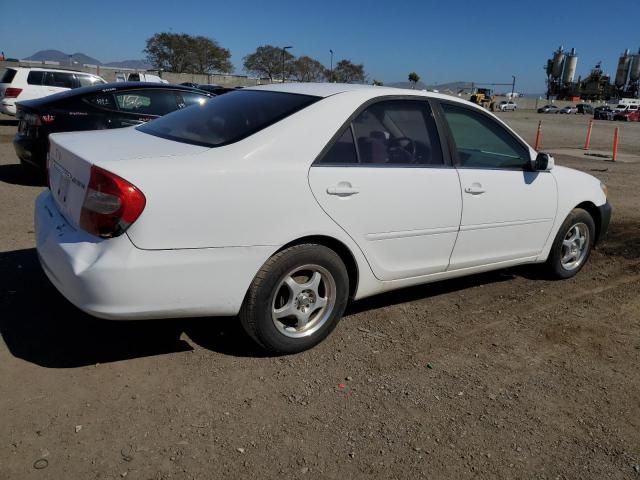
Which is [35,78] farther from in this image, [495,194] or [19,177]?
[495,194]

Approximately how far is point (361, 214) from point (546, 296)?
88.3 inches

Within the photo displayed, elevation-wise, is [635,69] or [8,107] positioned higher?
[635,69]

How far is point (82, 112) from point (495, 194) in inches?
232

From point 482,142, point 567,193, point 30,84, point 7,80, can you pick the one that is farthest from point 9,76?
point 567,193

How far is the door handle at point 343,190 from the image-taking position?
10.7 ft

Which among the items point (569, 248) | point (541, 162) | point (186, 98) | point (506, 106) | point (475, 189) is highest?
point (186, 98)

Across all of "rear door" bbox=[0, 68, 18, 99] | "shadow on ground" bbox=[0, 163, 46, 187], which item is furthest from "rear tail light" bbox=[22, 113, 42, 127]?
"rear door" bbox=[0, 68, 18, 99]

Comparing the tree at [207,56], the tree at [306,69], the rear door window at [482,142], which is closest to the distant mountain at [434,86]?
the rear door window at [482,142]

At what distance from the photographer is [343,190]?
331cm

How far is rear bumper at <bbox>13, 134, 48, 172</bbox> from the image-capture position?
734 centimetres

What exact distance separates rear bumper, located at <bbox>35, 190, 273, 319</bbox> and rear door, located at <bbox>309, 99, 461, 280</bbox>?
62 cm

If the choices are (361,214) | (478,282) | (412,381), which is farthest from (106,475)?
(478,282)

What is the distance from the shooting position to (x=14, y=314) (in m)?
3.65

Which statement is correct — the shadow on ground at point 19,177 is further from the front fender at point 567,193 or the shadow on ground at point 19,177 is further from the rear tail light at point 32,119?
the front fender at point 567,193
